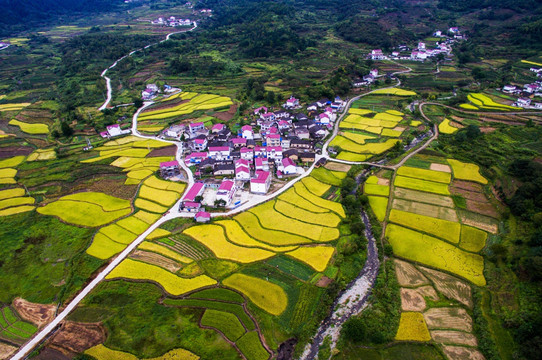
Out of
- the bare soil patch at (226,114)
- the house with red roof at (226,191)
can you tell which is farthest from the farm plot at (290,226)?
the bare soil patch at (226,114)

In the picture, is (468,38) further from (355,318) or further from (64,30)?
(64,30)

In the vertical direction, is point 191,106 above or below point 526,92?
below

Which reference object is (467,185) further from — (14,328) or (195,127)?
(14,328)

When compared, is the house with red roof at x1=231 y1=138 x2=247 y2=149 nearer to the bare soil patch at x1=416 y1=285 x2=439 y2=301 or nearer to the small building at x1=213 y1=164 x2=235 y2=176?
the small building at x1=213 y1=164 x2=235 y2=176

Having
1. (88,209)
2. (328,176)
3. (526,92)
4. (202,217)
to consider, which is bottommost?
(328,176)

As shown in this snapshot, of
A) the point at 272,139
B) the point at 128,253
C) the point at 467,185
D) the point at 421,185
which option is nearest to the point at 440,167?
the point at 467,185

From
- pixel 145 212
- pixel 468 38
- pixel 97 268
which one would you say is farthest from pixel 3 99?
pixel 468 38
